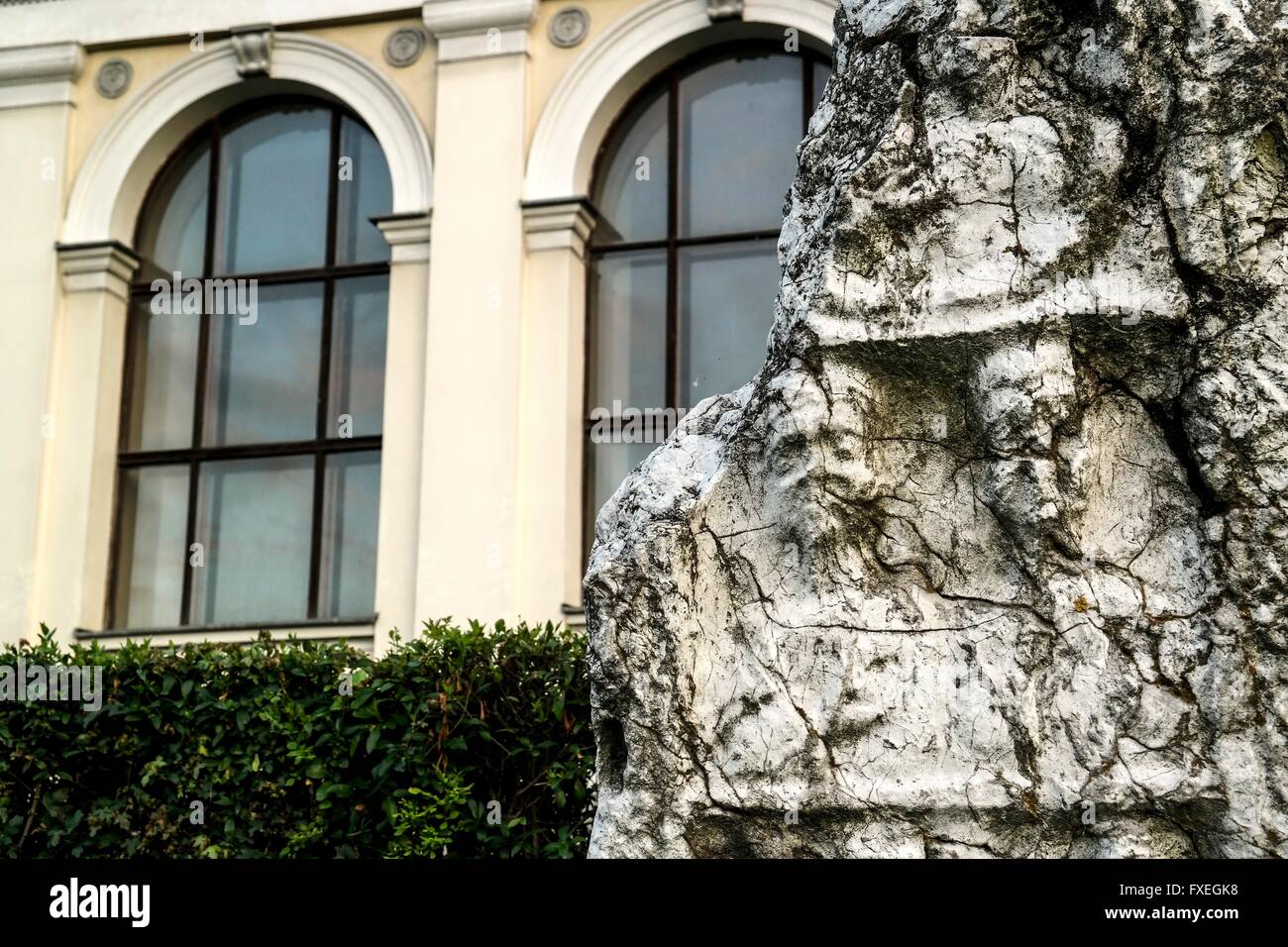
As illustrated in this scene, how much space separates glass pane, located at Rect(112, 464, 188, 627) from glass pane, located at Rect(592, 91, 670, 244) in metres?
3.93

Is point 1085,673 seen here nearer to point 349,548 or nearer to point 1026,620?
point 1026,620

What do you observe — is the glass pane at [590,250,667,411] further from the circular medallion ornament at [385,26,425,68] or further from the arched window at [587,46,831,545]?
the circular medallion ornament at [385,26,425,68]

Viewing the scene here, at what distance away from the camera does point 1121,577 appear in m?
3.59

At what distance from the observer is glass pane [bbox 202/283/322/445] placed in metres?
12.3

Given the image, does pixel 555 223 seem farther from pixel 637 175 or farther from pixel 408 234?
pixel 408 234

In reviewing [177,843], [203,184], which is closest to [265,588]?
[203,184]

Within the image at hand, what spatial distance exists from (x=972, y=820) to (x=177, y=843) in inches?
199

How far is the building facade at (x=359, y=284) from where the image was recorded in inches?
444

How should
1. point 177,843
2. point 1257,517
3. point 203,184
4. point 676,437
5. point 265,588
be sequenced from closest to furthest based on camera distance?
point 1257,517 → point 676,437 → point 177,843 → point 265,588 → point 203,184

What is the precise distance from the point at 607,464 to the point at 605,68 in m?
2.92

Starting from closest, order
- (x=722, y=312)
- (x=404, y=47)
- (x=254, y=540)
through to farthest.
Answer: (x=722, y=312), (x=404, y=47), (x=254, y=540)

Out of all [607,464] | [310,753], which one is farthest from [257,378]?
[310,753]

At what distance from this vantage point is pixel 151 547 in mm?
12406

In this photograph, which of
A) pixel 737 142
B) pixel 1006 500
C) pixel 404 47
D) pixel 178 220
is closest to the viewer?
pixel 1006 500
